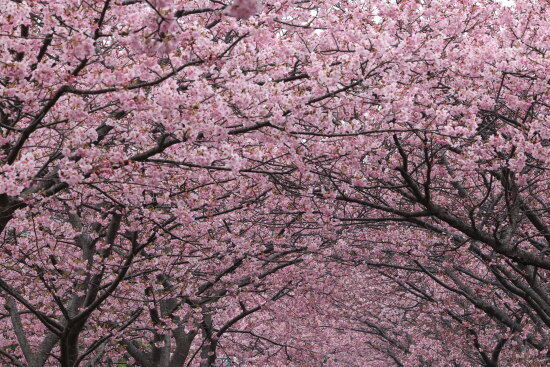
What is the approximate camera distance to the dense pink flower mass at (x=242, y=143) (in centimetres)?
539

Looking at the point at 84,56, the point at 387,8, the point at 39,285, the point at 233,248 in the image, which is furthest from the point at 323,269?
the point at 84,56

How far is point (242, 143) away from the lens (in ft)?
25.1

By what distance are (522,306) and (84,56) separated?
1062 centimetres

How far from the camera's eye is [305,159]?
7.38m

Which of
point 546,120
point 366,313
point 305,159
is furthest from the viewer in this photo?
point 366,313

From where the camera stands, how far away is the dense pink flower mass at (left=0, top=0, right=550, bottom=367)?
5.39m

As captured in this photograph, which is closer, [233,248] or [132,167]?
[132,167]

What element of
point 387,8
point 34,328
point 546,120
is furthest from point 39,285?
point 546,120

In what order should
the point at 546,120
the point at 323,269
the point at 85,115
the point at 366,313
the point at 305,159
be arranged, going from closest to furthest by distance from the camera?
the point at 85,115 → the point at 546,120 → the point at 305,159 → the point at 323,269 → the point at 366,313

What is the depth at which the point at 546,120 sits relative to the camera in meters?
6.56

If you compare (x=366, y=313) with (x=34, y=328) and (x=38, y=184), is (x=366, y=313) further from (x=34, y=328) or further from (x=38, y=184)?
(x=38, y=184)

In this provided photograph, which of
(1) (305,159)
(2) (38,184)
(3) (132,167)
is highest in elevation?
(1) (305,159)

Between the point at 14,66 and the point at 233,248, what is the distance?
608 centimetres

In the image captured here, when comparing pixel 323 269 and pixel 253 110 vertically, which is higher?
pixel 323 269
